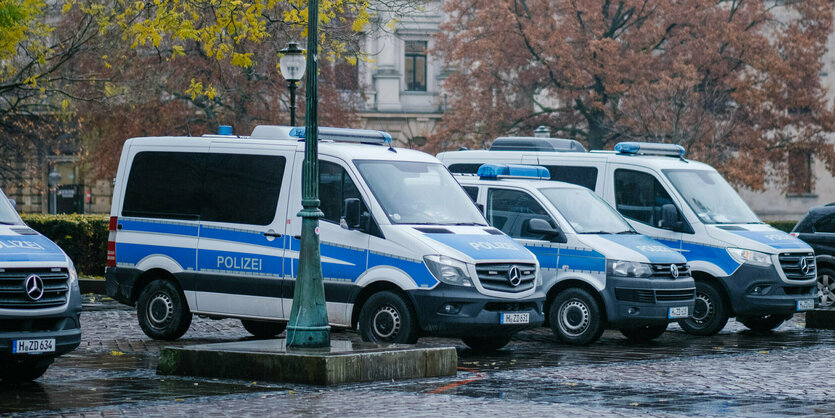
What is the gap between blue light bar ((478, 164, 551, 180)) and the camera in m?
17.6

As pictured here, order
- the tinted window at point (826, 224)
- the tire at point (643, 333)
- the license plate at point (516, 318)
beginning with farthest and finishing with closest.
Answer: the tinted window at point (826, 224) < the tire at point (643, 333) < the license plate at point (516, 318)

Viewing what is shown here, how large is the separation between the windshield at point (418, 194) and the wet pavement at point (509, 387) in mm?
1527

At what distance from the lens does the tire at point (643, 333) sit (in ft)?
57.2

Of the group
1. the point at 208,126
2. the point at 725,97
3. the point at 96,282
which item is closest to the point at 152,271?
the point at 96,282

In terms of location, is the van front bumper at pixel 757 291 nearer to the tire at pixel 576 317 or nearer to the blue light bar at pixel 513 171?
the tire at pixel 576 317

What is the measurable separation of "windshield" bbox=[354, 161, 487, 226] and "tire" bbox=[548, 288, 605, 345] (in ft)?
Answer: 5.64

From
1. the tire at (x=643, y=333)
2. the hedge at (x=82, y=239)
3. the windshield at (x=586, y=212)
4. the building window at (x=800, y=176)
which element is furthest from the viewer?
the building window at (x=800, y=176)

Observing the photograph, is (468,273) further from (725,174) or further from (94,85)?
(725,174)

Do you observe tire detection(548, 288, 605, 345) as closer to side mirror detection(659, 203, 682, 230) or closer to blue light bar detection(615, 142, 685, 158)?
side mirror detection(659, 203, 682, 230)

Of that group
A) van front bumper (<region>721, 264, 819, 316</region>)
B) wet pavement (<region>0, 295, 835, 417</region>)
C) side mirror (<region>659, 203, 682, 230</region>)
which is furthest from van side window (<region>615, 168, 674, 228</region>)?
wet pavement (<region>0, 295, 835, 417</region>)

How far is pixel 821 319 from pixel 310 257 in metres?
9.31

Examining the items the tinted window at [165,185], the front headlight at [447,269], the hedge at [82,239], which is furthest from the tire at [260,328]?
the hedge at [82,239]

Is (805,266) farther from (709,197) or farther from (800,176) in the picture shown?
(800,176)

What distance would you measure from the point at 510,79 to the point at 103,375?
34.0m
